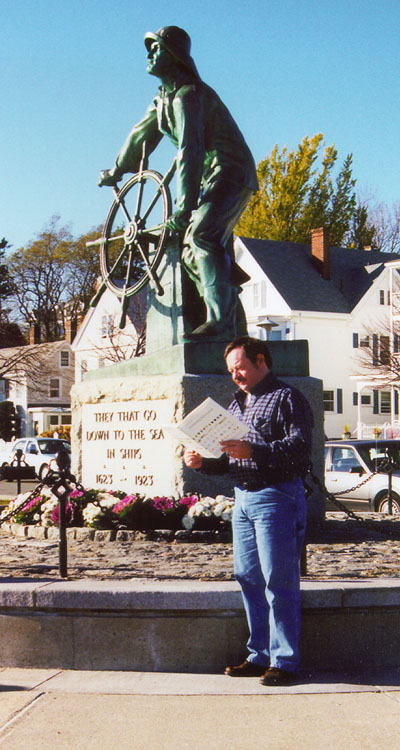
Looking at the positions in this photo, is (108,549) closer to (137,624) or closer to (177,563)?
(177,563)

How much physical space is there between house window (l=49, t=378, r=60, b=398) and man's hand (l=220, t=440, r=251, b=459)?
65111 millimetres

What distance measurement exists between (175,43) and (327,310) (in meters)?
37.8

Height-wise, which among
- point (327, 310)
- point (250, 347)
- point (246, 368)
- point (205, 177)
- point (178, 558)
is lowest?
point (178, 558)

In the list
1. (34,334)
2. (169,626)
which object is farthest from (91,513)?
(34,334)

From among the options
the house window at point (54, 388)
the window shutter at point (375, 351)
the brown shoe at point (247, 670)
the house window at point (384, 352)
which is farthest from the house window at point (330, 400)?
the brown shoe at point (247, 670)

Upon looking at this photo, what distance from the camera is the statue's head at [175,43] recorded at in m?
9.06

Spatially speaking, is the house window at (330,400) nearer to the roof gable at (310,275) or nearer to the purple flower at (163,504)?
the roof gable at (310,275)

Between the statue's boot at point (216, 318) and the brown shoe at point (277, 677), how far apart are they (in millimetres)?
4279

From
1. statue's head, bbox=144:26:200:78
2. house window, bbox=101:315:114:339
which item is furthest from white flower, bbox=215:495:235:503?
house window, bbox=101:315:114:339

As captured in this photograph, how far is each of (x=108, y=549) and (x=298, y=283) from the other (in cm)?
3989

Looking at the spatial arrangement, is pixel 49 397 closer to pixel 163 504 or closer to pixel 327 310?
pixel 327 310

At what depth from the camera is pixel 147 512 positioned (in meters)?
8.28

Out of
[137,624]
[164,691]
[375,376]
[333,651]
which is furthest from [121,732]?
[375,376]

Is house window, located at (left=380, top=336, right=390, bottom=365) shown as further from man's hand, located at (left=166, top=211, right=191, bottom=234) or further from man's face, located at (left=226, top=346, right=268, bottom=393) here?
man's face, located at (left=226, top=346, right=268, bottom=393)
